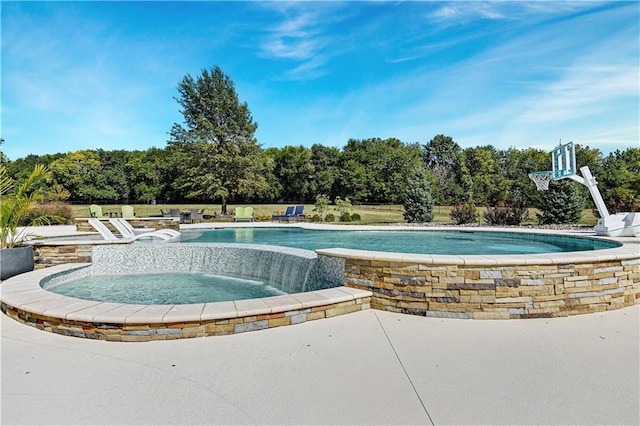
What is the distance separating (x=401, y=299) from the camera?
4.33 m

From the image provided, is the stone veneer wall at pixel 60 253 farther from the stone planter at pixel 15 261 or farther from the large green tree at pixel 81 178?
the large green tree at pixel 81 178

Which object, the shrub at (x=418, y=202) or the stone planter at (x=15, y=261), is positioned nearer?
the stone planter at (x=15, y=261)

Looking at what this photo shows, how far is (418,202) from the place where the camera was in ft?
63.2

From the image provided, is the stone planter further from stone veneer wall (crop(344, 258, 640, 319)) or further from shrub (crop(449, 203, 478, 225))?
shrub (crop(449, 203, 478, 225))

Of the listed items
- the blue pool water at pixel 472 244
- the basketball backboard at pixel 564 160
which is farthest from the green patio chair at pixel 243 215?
the basketball backboard at pixel 564 160

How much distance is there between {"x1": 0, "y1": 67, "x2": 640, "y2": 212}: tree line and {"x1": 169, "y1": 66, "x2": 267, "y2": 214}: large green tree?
0.25 feet

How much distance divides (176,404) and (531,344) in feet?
9.78

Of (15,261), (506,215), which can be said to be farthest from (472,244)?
(15,261)

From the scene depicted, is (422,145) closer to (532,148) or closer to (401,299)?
(532,148)

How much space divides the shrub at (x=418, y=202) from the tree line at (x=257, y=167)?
539 inches

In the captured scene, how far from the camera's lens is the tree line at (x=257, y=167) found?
2838 centimetres

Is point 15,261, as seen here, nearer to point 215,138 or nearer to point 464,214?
point 464,214

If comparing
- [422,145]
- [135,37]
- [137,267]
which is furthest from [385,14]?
[422,145]

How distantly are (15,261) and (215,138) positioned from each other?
2367 centimetres
